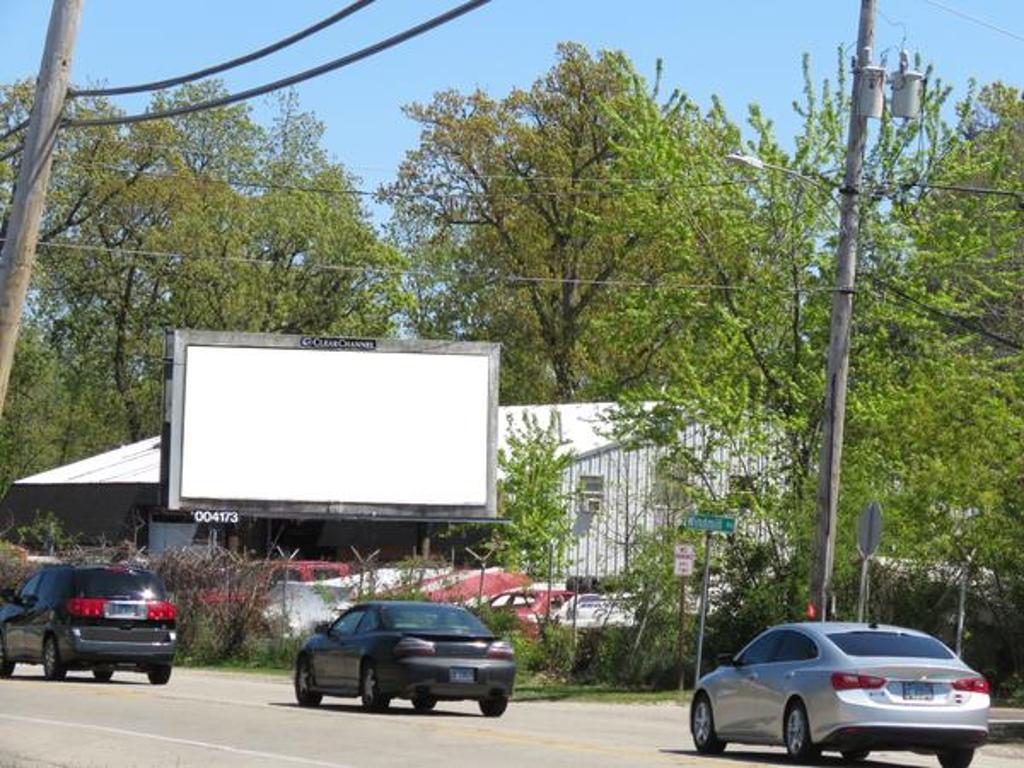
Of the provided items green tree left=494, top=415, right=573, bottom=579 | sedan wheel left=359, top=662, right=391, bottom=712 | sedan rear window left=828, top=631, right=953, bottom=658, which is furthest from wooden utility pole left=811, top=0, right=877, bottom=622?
green tree left=494, top=415, right=573, bottom=579

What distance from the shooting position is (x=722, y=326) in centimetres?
4012

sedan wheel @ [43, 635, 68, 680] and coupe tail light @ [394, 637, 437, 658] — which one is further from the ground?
coupe tail light @ [394, 637, 437, 658]

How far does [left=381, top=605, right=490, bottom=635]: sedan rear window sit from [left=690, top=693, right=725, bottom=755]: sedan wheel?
4.60m

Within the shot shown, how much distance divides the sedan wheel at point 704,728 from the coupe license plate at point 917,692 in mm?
2635

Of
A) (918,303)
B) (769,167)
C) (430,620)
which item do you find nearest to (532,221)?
(918,303)

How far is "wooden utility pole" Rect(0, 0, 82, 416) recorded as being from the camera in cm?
1783

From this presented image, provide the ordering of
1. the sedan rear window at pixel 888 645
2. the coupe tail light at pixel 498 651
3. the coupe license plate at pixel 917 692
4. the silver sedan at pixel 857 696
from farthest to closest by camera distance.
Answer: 1. the coupe tail light at pixel 498 651
2. the sedan rear window at pixel 888 645
3. the coupe license plate at pixel 917 692
4. the silver sedan at pixel 857 696

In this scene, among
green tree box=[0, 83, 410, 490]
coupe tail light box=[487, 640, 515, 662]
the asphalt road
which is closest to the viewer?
the asphalt road

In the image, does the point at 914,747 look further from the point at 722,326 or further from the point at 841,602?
the point at 722,326

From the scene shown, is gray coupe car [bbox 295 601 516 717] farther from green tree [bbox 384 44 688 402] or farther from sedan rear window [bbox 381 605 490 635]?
green tree [bbox 384 44 688 402]

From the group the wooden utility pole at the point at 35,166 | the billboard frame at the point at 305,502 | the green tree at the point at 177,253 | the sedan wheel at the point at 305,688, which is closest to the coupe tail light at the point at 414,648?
the sedan wheel at the point at 305,688

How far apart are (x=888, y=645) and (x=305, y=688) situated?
31.0 feet

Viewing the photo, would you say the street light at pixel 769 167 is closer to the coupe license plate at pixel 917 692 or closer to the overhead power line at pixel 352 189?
the coupe license plate at pixel 917 692

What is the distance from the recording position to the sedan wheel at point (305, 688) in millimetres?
27656
